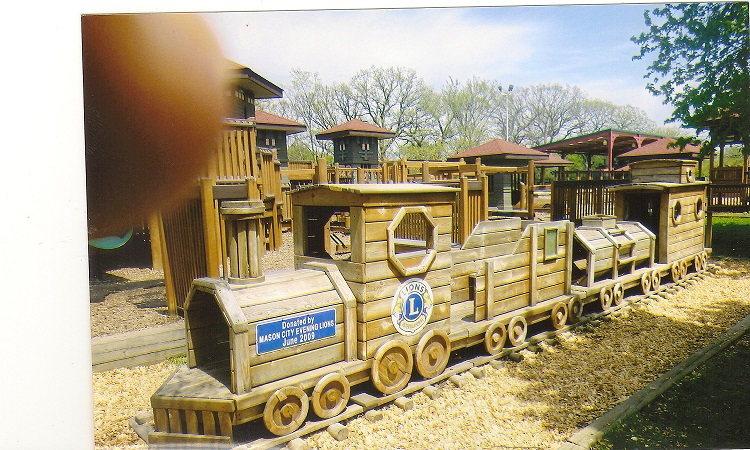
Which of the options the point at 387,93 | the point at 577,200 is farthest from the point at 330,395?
the point at 577,200

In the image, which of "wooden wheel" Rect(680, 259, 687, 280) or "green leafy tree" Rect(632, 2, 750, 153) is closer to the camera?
"green leafy tree" Rect(632, 2, 750, 153)

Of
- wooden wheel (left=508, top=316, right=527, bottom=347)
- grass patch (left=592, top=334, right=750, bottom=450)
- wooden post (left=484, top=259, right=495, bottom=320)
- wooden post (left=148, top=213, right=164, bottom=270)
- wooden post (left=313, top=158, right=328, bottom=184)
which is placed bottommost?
grass patch (left=592, top=334, right=750, bottom=450)

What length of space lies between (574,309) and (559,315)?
0.34 m

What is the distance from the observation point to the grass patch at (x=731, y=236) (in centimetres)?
710

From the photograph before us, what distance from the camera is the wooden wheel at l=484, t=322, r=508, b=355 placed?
17.2ft

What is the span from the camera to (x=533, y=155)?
7395 millimetres

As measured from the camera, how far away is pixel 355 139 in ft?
17.0

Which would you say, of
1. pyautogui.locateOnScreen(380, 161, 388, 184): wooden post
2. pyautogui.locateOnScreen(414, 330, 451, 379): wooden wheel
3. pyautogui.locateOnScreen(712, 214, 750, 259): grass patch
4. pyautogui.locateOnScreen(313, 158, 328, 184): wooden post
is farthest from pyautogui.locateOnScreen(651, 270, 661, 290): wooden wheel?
pyautogui.locateOnScreen(313, 158, 328, 184): wooden post

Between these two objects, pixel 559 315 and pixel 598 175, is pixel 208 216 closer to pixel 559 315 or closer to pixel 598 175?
pixel 559 315

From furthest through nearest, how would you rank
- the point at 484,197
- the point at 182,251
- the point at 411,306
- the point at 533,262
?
1. the point at 484,197
2. the point at 533,262
3. the point at 182,251
4. the point at 411,306

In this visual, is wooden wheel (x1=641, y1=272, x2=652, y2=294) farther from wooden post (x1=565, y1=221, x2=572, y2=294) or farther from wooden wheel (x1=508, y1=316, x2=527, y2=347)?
wooden wheel (x1=508, y1=316, x2=527, y2=347)

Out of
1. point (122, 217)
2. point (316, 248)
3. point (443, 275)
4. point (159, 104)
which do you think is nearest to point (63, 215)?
point (122, 217)

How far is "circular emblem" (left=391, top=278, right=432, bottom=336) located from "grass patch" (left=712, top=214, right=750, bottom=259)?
5.54 metres

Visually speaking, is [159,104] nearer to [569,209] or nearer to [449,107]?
[449,107]
